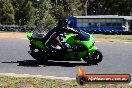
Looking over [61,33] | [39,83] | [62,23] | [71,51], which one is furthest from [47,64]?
[39,83]

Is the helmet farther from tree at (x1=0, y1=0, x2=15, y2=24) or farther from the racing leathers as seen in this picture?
tree at (x1=0, y1=0, x2=15, y2=24)

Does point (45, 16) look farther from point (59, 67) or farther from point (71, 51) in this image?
point (59, 67)

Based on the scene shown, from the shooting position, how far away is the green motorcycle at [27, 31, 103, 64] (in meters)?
12.6

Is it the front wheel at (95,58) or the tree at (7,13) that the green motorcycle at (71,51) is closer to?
the front wheel at (95,58)

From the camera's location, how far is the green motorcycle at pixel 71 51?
12602mm

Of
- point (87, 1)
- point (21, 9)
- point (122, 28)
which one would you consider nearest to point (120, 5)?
point (87, 1)

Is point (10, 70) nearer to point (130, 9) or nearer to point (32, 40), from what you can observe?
point (32, 40)

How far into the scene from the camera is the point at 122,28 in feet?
191

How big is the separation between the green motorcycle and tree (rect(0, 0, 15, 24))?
55555 mm

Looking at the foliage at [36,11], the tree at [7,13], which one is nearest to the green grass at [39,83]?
the foliage at [36,11]

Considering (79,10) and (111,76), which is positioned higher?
(111,76)

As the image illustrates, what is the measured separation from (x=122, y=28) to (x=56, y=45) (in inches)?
1819

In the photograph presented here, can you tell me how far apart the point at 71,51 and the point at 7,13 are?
186 ft

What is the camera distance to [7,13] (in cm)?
6831
